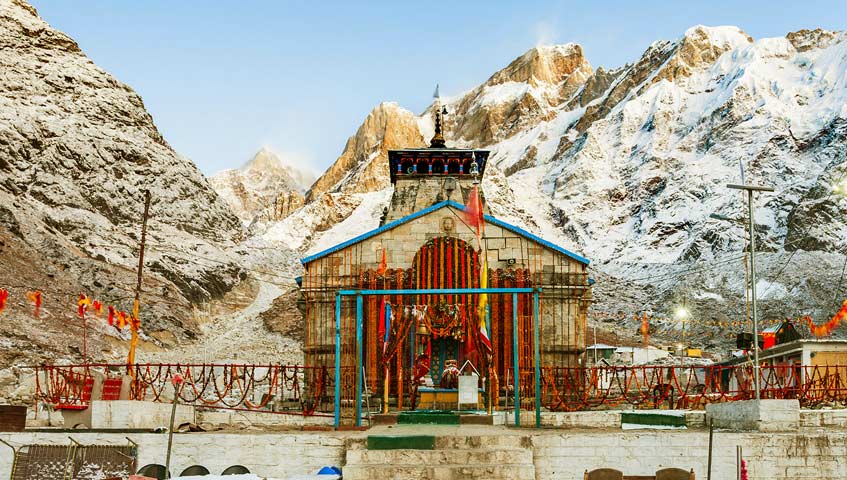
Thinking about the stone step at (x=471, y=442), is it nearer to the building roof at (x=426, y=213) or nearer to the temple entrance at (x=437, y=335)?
the temple entrance at (x=437, y=335)

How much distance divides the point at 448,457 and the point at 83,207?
8277cm

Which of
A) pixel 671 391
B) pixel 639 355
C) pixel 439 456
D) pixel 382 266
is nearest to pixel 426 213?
pixel 382 266

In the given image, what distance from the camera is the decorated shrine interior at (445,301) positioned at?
2855 centimetres

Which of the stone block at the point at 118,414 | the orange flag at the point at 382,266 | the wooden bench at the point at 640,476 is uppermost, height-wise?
the orange flag at the point at 382,266

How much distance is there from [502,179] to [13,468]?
450 ft

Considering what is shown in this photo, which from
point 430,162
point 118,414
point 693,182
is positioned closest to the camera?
point 118,414

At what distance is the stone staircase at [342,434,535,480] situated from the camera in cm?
1677

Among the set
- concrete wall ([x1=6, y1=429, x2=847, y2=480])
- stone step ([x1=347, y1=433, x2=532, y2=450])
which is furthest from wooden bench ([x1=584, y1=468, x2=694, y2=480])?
stone step ([x1=347, y1=433, x2=532, y2=450])

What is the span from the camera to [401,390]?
2780cm

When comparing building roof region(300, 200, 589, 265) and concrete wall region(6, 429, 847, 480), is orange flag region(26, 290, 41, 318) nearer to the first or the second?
building roof region(300, 200, 589, 265)

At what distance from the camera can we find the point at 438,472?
54.8 ft

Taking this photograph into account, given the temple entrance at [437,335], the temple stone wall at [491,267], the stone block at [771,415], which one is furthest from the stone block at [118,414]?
the stone block at [771,415]

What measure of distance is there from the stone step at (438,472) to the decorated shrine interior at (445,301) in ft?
35.1

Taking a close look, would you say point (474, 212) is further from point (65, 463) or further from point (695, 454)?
point (65, 463)
